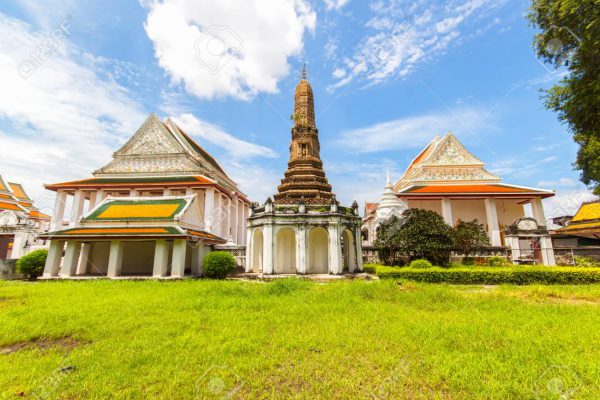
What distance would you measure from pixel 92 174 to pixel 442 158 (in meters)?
32.0

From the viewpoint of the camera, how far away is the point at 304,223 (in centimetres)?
1436

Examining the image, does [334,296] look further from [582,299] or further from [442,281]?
[582,299]

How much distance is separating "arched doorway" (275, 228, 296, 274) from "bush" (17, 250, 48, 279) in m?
11.9

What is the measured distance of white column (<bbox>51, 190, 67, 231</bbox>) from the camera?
81.5 ft

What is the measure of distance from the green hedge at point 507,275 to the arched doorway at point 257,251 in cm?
737

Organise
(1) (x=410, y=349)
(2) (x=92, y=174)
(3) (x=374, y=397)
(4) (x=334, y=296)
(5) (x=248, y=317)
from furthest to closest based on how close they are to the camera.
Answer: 1. (2) (x=92, y=174)
2. (4) (x=334, y=296)
3. (5) (x=248, y=317)
4. (1) (x=410, y=349)
5. (3) (x=374, y=397)

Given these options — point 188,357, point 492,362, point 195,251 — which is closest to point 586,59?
point 492,362

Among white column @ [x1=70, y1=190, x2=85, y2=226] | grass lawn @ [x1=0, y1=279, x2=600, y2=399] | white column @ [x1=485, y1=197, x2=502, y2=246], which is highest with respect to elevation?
white column @ [x1=70, y1=190, x2=85, y2=226]

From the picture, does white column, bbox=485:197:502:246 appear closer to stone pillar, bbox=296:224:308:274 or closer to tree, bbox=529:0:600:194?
tree, bbox=529:0:600:194

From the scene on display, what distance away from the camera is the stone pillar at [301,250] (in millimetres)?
13953

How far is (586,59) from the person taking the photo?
12.9m

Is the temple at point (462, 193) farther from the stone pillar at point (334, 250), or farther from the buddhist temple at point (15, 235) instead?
the buddhist temple at point (15, 235)

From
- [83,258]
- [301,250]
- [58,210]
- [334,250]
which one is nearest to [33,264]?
[83,258]

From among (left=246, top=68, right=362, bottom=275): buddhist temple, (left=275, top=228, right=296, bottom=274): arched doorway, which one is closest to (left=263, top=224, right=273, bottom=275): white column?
(left=246, top=68, right=362, bottom=275): buddhist temple
